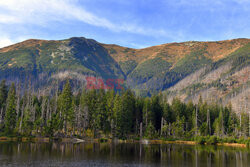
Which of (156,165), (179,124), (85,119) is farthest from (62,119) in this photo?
(156,165)

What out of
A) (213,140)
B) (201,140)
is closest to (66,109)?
(201,140)

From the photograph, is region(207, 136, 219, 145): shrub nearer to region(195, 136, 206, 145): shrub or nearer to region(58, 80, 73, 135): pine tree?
region(195, 136, 206, 145): shrub

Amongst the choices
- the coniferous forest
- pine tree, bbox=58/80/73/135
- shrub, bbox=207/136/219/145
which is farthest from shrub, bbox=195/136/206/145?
pine tree, bbox=58/80/73/135

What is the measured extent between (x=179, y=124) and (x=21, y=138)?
67.6 metres

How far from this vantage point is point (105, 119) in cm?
11231

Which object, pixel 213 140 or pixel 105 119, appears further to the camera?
pixel 105 119

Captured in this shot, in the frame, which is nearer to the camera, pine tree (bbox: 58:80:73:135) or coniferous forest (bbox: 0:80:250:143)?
coniferous forest (bbox: 0:80:250:143)

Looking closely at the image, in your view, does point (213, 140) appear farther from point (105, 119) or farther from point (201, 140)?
point (105, 119)

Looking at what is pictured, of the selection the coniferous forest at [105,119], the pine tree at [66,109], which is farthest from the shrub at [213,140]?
the pine tree at [66,109]

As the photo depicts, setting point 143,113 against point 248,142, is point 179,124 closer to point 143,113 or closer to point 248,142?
point 143,113

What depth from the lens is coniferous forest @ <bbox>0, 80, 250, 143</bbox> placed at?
103 metres

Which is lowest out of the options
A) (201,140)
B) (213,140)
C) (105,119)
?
(201,140)

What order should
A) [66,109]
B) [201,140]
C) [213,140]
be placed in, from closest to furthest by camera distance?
1. [213,140]
2. [201,140]
3. [66,109]

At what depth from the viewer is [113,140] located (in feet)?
364
